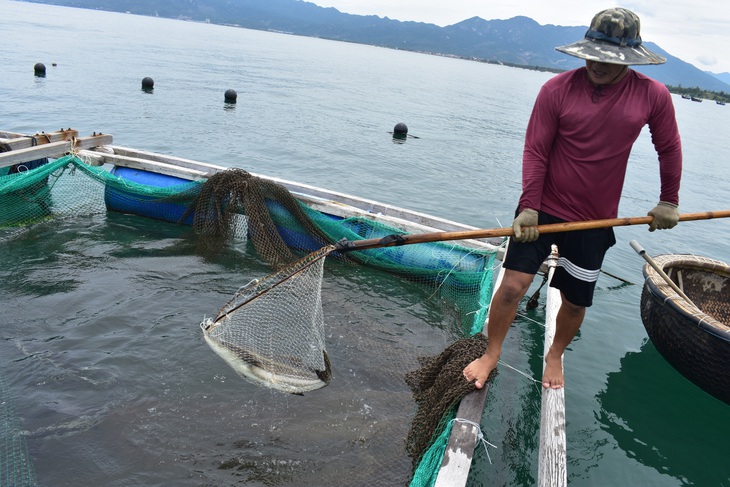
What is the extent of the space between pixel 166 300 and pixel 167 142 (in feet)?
41.2

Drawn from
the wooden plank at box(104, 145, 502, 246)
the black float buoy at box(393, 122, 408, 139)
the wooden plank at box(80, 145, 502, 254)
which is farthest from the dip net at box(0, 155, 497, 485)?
the black float buoy at box(393, 122, 408, 139)

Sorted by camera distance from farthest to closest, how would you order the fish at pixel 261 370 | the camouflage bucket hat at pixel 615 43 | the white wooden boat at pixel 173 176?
the white wooden boat at pixel 173 176, the fish at pixel 261 370, the camouflage bucket hat at pixel 615 43

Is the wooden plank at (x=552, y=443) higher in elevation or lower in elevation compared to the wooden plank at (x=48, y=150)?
lower

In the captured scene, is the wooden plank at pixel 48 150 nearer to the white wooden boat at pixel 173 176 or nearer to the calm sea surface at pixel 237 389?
the white wooden boat at pixel 173 176

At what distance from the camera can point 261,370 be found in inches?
184

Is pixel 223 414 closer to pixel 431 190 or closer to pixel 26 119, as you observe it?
pixel 431 190

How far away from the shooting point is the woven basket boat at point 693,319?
5.47 m

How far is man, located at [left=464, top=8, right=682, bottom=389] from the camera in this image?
3570 millimetres

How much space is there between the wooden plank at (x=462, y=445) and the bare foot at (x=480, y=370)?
0.09 metres

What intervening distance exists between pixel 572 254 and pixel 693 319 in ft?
8.55

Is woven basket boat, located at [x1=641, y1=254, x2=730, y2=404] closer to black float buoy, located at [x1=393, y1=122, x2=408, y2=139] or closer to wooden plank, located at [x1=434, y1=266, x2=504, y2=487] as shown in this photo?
wooden plank, located at [x1=434, y1=266, x2=504, y2=487]

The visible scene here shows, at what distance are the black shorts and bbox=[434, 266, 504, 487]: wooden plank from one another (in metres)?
1.06

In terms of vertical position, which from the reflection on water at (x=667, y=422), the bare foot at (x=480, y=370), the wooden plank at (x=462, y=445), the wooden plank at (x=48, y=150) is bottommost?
the reflection on water at (x=667, y=422)

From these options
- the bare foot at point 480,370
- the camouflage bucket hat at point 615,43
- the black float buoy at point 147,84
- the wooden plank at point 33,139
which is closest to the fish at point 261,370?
the bare foot at point 480,370
